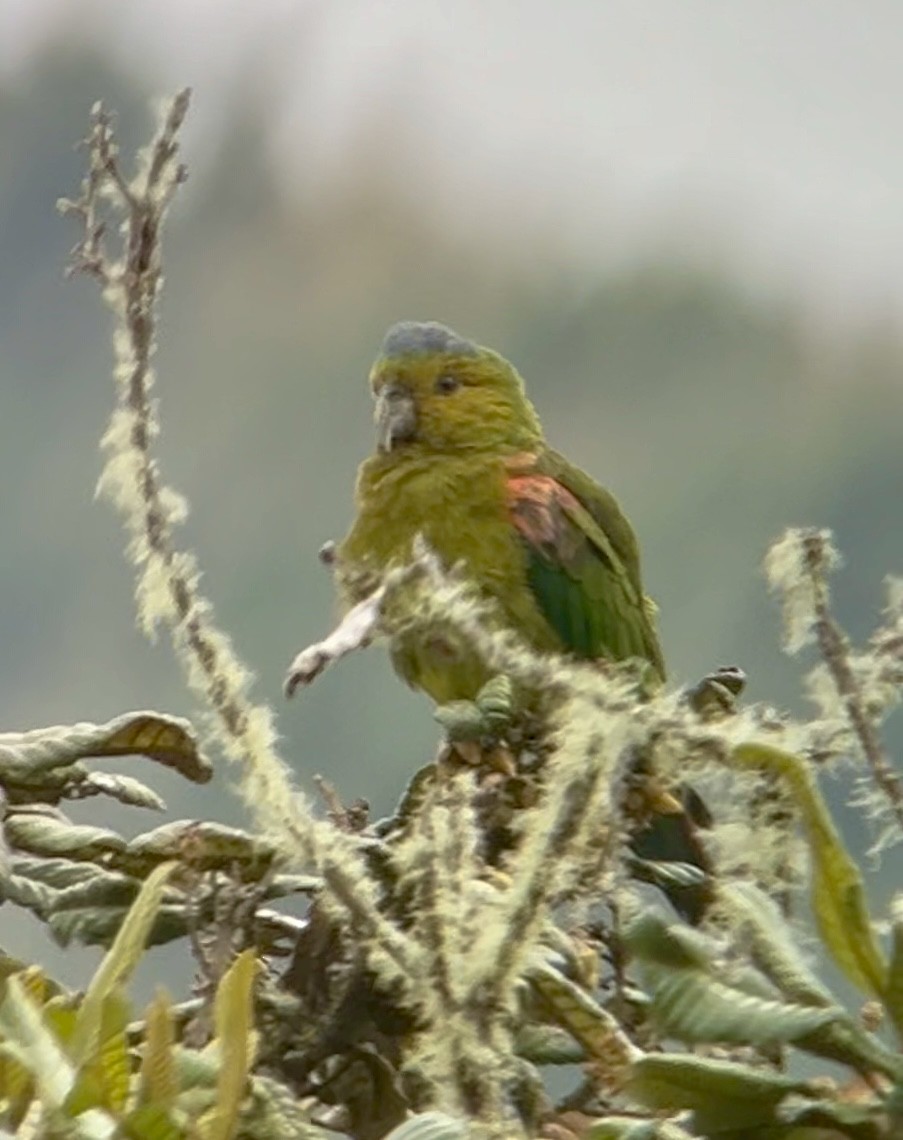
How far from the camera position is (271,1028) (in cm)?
36

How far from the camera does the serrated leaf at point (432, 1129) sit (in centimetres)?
25

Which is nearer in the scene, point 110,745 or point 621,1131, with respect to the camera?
point 621,1131

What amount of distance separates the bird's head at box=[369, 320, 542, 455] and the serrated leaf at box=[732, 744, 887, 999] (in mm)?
1027

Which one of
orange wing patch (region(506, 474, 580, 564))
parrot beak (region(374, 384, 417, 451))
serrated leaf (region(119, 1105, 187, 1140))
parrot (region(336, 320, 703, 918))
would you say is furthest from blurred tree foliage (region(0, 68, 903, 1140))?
parrot beak (region(374, 384, 417, 451))

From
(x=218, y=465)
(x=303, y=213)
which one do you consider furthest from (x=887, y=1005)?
(x=303, y=213)

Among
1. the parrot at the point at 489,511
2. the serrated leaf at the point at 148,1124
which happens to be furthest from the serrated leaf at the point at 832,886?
the parrot at the point at 489,511

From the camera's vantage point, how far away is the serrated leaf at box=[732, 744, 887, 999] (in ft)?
0.92

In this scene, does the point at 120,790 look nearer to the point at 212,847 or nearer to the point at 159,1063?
A: the point at 212,847

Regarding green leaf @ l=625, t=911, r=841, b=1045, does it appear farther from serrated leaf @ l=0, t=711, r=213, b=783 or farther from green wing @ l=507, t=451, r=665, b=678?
green wing @ l=507, t=451, r=665, b=678

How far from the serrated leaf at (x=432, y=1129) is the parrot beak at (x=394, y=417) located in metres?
1.07

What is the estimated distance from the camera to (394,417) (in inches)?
52.0

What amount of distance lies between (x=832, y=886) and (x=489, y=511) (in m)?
0.93

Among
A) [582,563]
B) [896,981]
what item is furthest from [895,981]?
[582,563]

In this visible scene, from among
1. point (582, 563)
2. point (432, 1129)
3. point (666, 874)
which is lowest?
point (432, 1129)
